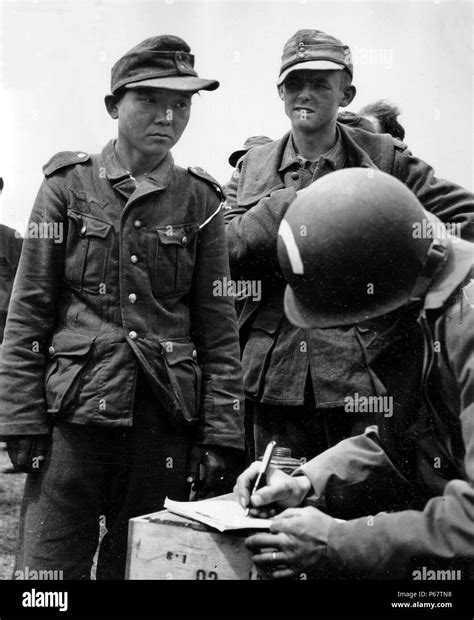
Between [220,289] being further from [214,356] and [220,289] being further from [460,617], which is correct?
[460,617]

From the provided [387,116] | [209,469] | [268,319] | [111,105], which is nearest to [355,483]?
[209,469]

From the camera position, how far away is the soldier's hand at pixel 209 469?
11.1 feet

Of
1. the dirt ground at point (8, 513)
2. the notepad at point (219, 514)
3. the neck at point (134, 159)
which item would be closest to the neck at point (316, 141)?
the neck at point (134, 159)

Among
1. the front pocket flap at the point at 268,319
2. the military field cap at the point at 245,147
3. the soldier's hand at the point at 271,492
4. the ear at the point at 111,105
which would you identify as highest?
the military field cap at the point at 245,147

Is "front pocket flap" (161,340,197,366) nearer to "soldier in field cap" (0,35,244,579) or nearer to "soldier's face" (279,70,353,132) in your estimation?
"soldier in field cap" (0,35,244,579)

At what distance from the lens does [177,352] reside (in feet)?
11.0

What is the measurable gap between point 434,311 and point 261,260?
1.53m

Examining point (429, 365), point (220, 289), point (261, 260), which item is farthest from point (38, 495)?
point (429, 365)

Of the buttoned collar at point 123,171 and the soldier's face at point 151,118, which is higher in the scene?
the soldier's face at point 151,118

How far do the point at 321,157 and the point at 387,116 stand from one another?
191 centimetres

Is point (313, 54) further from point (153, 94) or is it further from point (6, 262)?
point (6, 262)

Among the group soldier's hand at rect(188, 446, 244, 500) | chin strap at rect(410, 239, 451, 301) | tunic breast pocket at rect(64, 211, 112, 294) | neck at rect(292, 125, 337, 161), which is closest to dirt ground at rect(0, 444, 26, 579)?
soldier's hand at rect(188, 446, 244, 500)

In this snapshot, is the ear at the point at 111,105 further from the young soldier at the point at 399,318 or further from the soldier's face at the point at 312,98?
the young soldier at the point at 399,318

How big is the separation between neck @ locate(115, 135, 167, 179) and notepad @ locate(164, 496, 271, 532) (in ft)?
4.38
